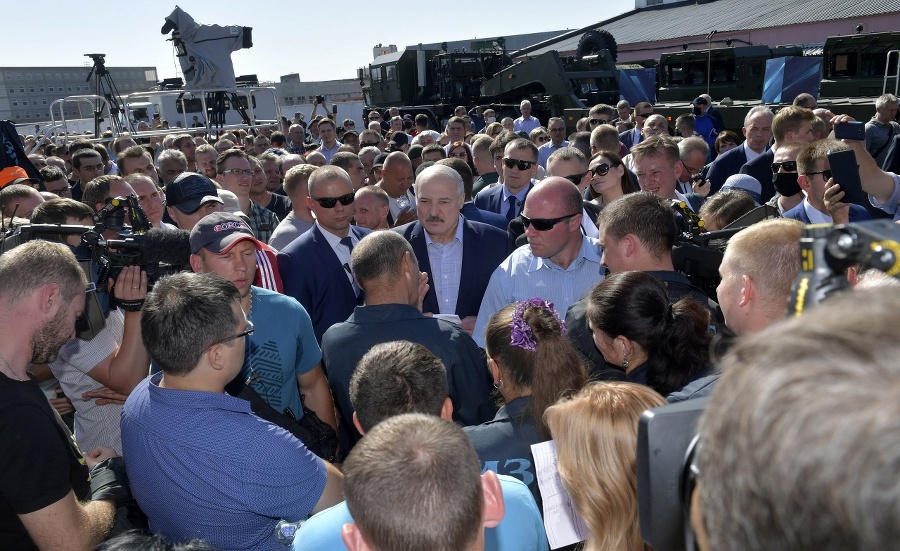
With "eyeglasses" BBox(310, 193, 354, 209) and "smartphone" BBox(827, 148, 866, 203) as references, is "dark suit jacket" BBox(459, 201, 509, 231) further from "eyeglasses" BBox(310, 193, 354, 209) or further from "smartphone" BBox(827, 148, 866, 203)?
"smartphone" BBox(827, 148, 866, 203)

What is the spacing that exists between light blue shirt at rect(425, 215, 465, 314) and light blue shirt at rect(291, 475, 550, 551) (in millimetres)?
2650

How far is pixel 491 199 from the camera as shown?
6.93m

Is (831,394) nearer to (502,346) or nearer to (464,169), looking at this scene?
(502,346)

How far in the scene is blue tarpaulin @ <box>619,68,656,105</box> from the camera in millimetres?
19531

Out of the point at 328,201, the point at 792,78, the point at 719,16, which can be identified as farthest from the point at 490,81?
the point at 719,16

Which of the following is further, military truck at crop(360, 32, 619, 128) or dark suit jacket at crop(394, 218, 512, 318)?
military truck at crop(360, 32, 619, 128)

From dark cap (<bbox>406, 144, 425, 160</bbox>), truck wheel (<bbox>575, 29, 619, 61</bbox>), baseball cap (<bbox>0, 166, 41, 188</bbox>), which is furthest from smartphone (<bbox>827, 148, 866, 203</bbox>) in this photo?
truck wheel (<bbox>575, 29, 619, 61</bbox>)

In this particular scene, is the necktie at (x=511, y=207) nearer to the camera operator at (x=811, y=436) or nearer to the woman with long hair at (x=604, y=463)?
the woman with long hair at (x=604, y=463)

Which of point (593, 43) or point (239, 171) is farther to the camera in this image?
point (593, 43)

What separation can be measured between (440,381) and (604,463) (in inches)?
30.0

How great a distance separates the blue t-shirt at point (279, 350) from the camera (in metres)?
3.39

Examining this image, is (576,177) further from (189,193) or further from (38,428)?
(38,428)

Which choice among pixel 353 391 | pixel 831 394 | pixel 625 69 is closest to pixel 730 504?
pixel 831 394

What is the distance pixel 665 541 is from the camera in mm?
1112
